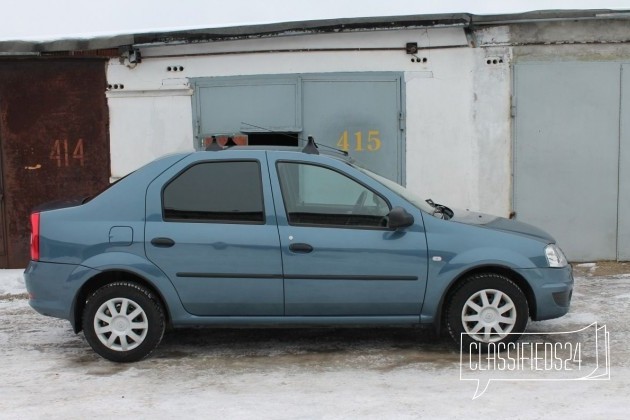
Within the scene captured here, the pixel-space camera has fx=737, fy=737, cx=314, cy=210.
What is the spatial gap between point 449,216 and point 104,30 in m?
5.69

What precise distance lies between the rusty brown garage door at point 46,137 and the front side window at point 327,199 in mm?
4520

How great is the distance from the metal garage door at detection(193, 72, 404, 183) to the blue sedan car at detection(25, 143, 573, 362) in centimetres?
362

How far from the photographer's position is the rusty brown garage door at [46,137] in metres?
9.40

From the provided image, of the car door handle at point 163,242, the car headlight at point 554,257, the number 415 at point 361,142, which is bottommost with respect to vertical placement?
the car headlight at point 554,257

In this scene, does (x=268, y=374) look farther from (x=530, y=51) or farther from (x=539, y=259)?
(x=530, y=51)

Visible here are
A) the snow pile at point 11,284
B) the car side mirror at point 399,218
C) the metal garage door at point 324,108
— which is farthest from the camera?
the metal garage door at point 324,108

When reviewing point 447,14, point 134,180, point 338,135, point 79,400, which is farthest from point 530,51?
point 79,400

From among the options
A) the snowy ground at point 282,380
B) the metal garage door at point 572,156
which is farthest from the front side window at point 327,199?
the metal garage door at point 572,156

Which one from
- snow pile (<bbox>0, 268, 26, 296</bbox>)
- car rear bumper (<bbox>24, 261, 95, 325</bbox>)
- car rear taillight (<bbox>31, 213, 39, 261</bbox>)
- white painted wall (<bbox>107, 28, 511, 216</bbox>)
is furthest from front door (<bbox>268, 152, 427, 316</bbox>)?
snow pile (<bbox>0, 268, 26, 296</bbox>)

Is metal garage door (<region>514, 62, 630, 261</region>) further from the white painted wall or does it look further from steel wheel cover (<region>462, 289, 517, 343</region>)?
steel wheel cover (<region>462, 289, 517, 343</region>)

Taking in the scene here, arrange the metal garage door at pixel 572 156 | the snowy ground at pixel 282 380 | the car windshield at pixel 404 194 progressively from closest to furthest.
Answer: the snowy ground at pixel 282 380
the car windshield at pixel 404 194
the metal garage door at pixel 572 156

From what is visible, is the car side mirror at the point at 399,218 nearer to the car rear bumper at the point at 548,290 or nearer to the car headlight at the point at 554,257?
the car rear bumper at the point at 548,290

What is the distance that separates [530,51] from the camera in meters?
9.25

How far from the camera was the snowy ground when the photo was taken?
15.7 ft
